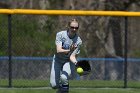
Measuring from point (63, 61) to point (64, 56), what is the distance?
12cm

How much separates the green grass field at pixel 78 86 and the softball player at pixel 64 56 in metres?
1.15

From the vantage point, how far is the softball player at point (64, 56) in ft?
31.6

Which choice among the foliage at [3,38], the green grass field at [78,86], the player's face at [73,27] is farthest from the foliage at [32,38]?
the player's face at [73,27]

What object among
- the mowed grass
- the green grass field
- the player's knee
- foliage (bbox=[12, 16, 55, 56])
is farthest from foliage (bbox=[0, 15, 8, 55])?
the player's knee

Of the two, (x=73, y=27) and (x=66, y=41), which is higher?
(x=73, y=27)

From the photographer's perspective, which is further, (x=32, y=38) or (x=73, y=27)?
(x=32, y=38)

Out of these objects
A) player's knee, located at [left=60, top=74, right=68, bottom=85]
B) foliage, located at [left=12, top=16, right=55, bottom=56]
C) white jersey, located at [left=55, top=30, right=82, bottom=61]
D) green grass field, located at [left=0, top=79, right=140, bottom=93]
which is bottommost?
green grass field, located at [left=0, top=79, right=140, bottom=93]

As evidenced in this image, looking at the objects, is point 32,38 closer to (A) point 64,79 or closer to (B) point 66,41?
(B) point 66,41

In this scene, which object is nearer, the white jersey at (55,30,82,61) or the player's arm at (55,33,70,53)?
the player's arm at (55,33,70,53)

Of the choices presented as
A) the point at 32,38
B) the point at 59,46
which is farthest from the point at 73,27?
the point at 32,38

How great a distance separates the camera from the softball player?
9.64 meters

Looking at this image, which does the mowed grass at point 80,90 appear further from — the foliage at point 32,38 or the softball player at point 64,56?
the foliage at point 32,38

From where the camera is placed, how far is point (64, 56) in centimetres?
991

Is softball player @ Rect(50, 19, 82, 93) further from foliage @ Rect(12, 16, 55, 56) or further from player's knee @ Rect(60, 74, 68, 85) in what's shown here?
foliage @ Rect(12, 16, 55, 56)
